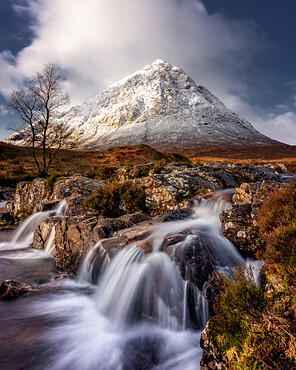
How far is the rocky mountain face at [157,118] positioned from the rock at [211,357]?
100359 millimetres

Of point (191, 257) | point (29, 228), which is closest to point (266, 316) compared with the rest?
point (191, 257)

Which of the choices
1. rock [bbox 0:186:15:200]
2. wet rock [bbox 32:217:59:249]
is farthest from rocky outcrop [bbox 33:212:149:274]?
rock [bbox 0:186:15:200]

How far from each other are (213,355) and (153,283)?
2291 mm

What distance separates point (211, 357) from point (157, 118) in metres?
151

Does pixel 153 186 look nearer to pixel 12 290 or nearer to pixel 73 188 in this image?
pixel 73 188

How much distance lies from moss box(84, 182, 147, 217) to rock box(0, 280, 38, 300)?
4166 millimetres

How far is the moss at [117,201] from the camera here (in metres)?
9.52

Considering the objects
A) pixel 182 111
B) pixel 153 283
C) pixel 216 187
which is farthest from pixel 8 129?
pixel 182 111

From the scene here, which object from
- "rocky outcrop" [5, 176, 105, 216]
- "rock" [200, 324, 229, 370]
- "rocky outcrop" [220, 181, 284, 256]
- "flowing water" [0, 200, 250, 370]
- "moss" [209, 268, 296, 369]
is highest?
"rocky outcrop" [5, 176, 105, 216]

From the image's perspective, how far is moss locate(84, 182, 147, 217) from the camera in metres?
9.52

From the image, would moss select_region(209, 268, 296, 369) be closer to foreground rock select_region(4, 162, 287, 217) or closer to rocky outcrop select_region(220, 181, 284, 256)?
rocky outcrop select_region(220, 181, 284, 256)

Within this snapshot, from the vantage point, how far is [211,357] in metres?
2.49

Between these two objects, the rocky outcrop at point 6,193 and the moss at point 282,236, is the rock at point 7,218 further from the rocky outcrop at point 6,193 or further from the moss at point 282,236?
the moss at point 282,236

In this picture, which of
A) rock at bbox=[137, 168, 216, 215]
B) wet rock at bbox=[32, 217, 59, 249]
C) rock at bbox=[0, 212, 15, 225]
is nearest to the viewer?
wet rock at bbox=[32, 217, 59, 249]
